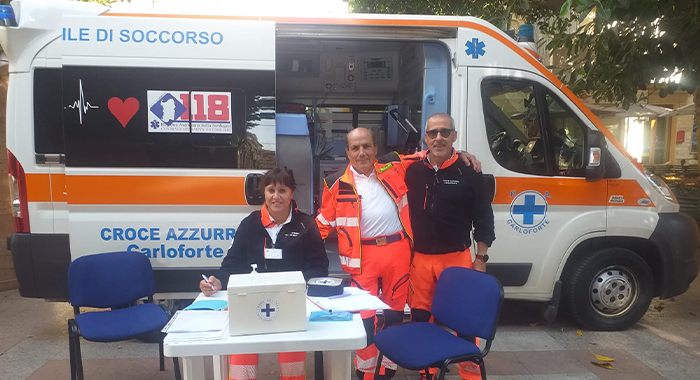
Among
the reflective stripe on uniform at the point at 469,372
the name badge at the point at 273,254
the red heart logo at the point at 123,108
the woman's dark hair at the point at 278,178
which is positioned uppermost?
the red heart logo at the point at 123,108

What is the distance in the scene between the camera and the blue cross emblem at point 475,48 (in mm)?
3688

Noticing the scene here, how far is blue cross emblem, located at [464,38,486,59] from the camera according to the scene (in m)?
3.69

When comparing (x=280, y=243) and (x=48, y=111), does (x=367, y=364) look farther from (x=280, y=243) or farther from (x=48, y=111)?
(x=48, y=111)

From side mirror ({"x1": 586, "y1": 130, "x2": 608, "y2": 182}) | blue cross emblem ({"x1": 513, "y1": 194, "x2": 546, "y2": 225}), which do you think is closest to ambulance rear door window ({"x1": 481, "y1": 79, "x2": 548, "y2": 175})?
blue cross emblem ({"x1": 513, "y1": 194, "x2": 546, "y2": 225})

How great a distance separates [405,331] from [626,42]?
3.95 meters

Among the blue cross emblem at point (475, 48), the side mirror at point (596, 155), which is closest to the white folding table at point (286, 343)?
the blue cross emblem at point (475, 48)

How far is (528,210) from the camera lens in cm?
378

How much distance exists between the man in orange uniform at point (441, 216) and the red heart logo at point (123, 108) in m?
1.95

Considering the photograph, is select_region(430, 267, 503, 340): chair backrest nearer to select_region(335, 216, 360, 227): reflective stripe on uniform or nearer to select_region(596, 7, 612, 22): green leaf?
select_region(335, 216, 360, 227): reflective stripe on uniform

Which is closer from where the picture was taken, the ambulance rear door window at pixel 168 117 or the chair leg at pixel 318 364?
the chair leg at pixel 318 364

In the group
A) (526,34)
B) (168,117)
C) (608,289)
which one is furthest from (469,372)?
(526,34)

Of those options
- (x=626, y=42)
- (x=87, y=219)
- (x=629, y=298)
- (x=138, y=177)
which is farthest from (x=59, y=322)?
(x=626, y=42)

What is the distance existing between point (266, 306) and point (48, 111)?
2613mm

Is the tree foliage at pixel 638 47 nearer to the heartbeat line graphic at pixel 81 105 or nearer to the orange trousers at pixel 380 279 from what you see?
the orange trousers at pixel 380 279
